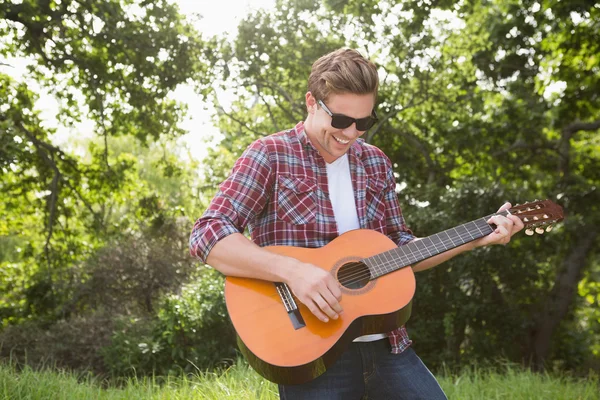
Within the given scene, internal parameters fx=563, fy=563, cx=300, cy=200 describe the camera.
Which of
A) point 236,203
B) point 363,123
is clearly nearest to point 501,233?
point 363,123

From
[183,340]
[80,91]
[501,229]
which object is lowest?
[183,340]

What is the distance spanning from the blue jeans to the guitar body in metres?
0.06

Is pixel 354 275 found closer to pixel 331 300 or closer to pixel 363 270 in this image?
pixel 363 270

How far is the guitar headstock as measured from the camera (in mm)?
2529

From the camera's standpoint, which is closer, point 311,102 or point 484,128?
point 311,102

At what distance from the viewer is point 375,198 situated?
2523 millimetres

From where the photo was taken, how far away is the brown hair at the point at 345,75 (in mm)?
2258

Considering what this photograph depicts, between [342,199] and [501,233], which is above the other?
[342,199]

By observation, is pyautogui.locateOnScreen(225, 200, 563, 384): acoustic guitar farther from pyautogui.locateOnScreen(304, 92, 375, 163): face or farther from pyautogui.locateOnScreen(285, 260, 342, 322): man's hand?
pyautogui.locateOnScreen(304, 92, 375, 163): face

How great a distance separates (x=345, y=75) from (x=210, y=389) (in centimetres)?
277

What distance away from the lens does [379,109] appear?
10.4m

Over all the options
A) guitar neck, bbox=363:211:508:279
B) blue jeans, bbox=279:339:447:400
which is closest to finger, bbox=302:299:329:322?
blue jeans, bbox=279:339:447:400

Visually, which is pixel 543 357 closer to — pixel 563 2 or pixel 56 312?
pixel 563 2

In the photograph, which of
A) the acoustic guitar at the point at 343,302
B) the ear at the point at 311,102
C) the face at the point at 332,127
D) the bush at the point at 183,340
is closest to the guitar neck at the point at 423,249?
the acoustic guitar at the point at 343,302
